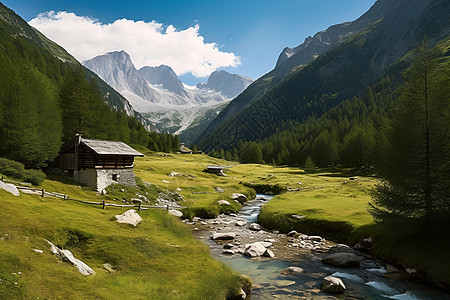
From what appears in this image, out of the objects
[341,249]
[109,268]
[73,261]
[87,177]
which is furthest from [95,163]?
[341,249]

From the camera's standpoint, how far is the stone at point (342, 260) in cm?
2323

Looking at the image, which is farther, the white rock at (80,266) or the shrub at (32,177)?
the shrub at (32,177)

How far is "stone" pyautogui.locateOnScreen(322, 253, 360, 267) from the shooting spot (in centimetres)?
2323

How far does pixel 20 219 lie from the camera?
18000 mm

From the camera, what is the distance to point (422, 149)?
23.1 metres

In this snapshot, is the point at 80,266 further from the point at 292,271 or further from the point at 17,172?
the point at 17,172

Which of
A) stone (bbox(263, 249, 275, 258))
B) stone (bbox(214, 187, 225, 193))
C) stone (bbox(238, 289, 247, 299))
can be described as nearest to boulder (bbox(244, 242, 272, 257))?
stone (bbox(263, 249, 275, 258))

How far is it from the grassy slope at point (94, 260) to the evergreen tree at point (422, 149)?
61.6ft

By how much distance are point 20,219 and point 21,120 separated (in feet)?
Result: 93.0

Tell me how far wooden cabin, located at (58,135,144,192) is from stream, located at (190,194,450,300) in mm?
21201

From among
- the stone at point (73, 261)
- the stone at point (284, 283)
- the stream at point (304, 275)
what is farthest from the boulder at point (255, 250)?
the stone at point (73, 261)

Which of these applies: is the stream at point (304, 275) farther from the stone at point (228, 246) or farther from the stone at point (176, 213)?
the stone at point (176, 213)

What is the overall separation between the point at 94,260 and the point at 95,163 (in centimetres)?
2766

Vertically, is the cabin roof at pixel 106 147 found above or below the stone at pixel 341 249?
above
